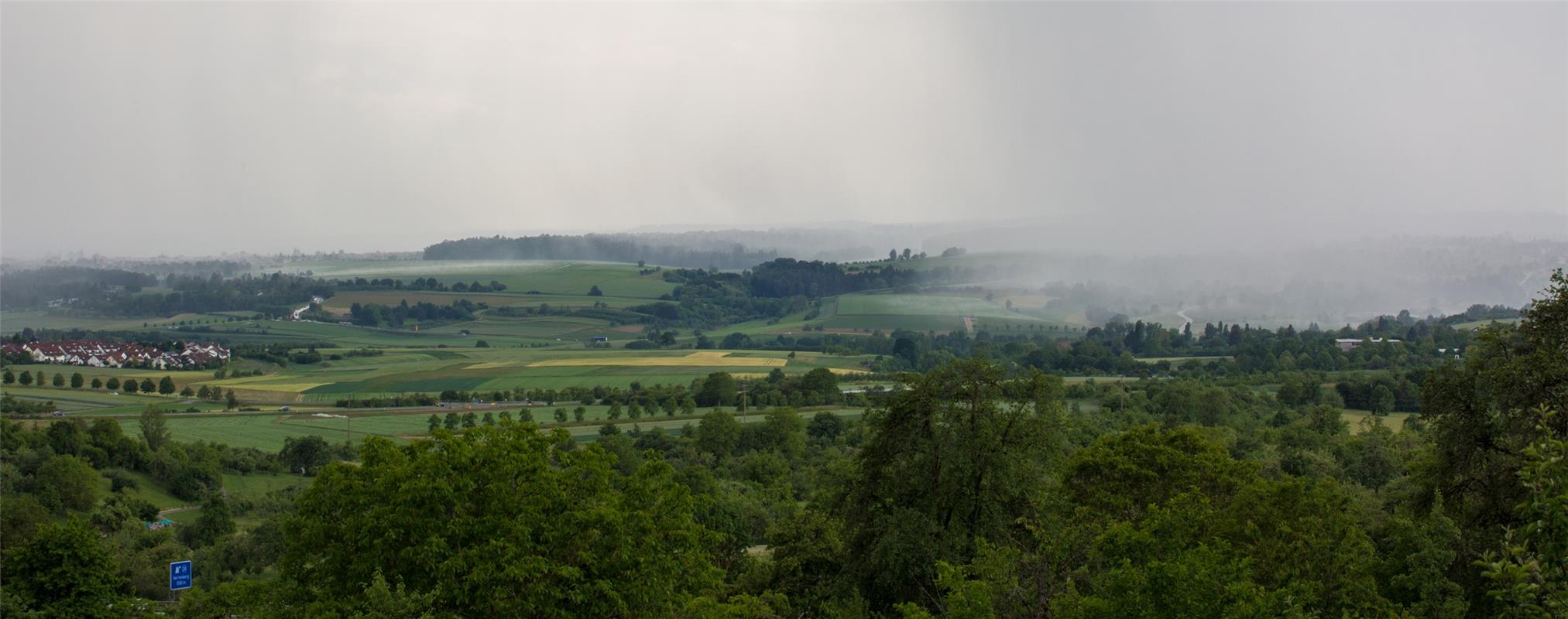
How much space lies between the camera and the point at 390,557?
19984 millimetres

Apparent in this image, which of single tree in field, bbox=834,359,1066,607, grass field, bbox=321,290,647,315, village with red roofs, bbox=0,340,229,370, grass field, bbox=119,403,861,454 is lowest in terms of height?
grass field, bbox=119,403,861,454

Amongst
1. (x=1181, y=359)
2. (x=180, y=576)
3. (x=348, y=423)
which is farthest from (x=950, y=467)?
(x=1181, y=359)

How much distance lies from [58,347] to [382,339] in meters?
39.8

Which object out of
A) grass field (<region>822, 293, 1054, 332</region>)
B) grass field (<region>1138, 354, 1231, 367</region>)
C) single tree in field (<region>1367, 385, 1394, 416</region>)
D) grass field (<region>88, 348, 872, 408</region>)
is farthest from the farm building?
grass field (<region>88, 348, 872, 408</region>)

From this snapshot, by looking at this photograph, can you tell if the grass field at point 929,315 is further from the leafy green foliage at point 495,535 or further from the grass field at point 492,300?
the leafy green foliage at point 495,535

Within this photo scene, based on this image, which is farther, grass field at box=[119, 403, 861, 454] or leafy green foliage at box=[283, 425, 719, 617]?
grass field at box=[119, 403, 861, 454]

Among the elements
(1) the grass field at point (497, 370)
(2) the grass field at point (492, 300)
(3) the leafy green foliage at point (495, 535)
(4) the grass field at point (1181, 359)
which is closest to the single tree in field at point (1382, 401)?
(4) the grass field at point (1181, 359)

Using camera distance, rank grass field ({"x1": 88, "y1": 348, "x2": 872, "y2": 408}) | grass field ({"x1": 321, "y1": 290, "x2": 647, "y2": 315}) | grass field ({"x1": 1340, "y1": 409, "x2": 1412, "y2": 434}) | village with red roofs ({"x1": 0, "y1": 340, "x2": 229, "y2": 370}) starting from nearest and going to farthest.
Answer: grass field ({"x1": 1340, "y1": 409, "x2": 1412, "y2": 434}), grass field ({"x1": 88, "y1": 348, "x2": 872, "y2": 408}), village with red roofs ({"x1": 0, "y1": 340, "x2": 229, "y2": 370}), grass field ({"x1": 321, "y1": 290, "x2": 647, "y2": 315})

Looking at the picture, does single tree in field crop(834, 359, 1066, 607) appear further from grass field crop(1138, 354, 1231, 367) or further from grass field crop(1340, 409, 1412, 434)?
grass field crop(1138, 354, 1231, 367)

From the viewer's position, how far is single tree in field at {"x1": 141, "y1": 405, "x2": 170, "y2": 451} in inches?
3056

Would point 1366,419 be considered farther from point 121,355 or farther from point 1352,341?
point 121,355

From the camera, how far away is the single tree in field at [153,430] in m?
77.6

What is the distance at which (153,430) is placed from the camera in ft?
259

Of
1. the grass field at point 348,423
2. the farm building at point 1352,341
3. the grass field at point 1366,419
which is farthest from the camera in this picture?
the farm building at point 1352,341
